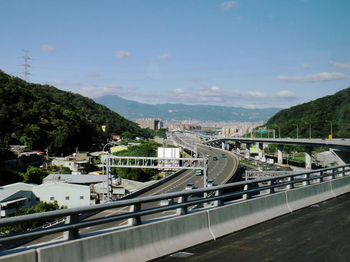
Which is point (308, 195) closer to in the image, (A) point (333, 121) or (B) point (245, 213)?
(B) point (245, 213)

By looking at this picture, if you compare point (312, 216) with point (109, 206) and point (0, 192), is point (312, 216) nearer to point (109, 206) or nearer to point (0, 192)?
point (109, 206)

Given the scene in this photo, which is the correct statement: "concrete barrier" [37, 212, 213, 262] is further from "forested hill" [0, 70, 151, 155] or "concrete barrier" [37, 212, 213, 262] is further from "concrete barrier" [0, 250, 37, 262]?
"forested hill" [0, 70, 151, 155]

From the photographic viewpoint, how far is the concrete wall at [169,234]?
561cm

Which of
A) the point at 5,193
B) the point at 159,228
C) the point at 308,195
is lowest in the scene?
the point at 5,193

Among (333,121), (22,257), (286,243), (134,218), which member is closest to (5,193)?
(134,218)

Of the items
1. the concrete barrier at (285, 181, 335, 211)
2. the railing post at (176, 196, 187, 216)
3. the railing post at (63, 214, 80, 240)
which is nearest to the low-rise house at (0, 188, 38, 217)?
the concrete barrier at (285, 181, 335, 211)

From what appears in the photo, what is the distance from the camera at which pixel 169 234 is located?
23.8 feet

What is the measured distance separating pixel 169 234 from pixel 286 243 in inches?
98.7

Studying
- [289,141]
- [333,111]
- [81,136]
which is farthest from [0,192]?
[333,111]

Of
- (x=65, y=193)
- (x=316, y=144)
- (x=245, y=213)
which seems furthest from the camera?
(x=316, y=144)

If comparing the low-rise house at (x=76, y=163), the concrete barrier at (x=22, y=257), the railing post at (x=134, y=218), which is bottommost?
the low-rise house at (x=76, y=163)

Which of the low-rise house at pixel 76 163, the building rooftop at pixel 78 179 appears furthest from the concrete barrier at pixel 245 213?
the low-rise house at pixel 76 163

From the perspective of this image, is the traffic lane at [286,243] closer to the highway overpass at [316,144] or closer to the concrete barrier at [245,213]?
the concrete barrier at [245,213]

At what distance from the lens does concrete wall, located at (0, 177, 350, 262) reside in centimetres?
561
